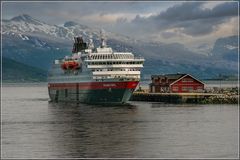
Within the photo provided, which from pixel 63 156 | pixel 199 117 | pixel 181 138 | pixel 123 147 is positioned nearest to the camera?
pixel 63 156

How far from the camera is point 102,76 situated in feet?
417

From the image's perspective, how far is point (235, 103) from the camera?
132m

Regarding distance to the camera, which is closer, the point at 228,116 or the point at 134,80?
the point at 228,116

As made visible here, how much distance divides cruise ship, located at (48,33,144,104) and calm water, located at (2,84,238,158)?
73.2ft

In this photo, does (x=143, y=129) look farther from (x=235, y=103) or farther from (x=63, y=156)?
(x=235, y=103)

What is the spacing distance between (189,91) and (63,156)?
3927 inches

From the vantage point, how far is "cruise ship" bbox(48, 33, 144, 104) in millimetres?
124562

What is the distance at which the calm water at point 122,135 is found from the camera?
2211 inches

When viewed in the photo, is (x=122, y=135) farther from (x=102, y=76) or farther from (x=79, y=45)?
(x=79, y=45)

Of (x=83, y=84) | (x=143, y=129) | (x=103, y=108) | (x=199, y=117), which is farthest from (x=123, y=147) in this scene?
(x=83, y=84)

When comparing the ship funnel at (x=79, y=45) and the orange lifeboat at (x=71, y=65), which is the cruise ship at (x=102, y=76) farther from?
the ship funnel at (x=79, y=45)

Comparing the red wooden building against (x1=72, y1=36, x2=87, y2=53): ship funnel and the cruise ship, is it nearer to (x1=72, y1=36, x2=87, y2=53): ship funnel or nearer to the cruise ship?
the cruise ship

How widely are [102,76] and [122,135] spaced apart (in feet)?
192

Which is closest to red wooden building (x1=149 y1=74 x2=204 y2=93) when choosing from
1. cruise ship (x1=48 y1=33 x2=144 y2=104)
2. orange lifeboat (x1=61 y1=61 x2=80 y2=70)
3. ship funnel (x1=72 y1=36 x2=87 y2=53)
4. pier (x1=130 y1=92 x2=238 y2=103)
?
pier (x1=130 y1=92 x2=238 y2=103)
